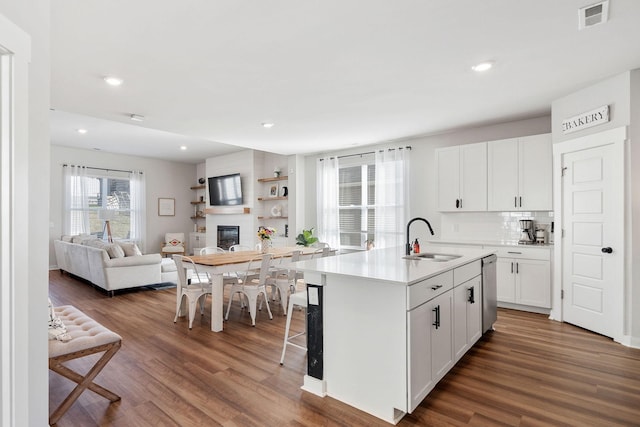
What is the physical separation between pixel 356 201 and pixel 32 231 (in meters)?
5.60

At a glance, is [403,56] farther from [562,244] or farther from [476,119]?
[562,244]

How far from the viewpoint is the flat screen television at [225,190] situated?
823 centimetres

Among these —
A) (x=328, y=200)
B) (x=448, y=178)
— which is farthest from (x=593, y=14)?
(x=328, y=200)

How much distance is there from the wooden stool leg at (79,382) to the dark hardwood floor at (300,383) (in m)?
0.06

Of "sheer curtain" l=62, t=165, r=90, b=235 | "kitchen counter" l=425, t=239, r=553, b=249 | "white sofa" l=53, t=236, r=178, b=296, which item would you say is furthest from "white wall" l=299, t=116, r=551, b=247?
"sheer curtain" l=62, t=165, r=90, b=235

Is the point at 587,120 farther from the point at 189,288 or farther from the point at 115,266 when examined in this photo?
the point at 115,266

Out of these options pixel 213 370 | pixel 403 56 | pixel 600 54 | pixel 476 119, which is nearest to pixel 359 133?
pixel 476 119

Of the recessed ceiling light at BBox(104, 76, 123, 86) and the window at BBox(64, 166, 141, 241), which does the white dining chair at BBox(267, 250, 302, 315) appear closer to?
the recessed ceiling light at BBox(104, 76, 123, 86)

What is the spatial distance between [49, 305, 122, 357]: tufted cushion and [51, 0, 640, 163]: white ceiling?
2.07 m

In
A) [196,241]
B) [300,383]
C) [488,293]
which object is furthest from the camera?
[196,241]

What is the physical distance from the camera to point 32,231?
1352 millimetres

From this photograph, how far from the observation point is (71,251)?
21.2 ft

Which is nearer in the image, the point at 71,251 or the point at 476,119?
the point at 476,119

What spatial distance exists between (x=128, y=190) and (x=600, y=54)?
963 centimetres
